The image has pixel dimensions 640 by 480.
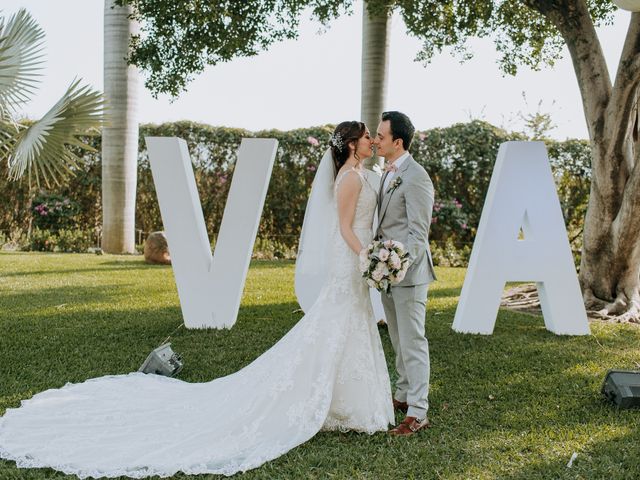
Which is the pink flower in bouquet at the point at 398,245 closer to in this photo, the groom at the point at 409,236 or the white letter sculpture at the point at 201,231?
the groom at the point at 409,236

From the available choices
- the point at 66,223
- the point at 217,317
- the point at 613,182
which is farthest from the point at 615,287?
the point at 66,223

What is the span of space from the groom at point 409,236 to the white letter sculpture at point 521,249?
305cm

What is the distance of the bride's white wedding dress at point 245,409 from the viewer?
3926mm

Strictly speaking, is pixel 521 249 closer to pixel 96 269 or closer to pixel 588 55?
pixel 588 55

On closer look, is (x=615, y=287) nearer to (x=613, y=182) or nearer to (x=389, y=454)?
(x=613, y=182)

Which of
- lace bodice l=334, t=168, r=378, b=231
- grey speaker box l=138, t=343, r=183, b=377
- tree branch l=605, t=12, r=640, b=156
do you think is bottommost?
grey speaker box l=138, t=343, r=183, b=377

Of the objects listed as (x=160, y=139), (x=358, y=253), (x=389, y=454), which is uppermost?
(x=160, y=139)

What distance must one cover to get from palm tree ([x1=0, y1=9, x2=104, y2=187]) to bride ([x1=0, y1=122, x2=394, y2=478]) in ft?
10.8

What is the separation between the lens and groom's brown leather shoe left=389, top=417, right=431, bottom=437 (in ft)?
14.4

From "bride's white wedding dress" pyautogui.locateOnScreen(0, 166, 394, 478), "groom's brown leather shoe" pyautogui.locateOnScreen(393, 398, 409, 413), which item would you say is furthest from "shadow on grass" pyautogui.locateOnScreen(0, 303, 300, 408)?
"groom's brown leather shoe" pyautogui.locateOnScreen(393, 398, 409, 413)

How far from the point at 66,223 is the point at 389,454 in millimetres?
13685

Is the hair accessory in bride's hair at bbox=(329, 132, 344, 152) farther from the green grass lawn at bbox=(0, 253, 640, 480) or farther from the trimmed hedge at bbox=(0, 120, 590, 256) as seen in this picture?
the trimmed hedge at bbox=(0, 120, 590, 256)

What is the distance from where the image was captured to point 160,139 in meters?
7.54

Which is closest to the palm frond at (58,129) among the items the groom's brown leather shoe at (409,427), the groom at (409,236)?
the groom at (409,236)
